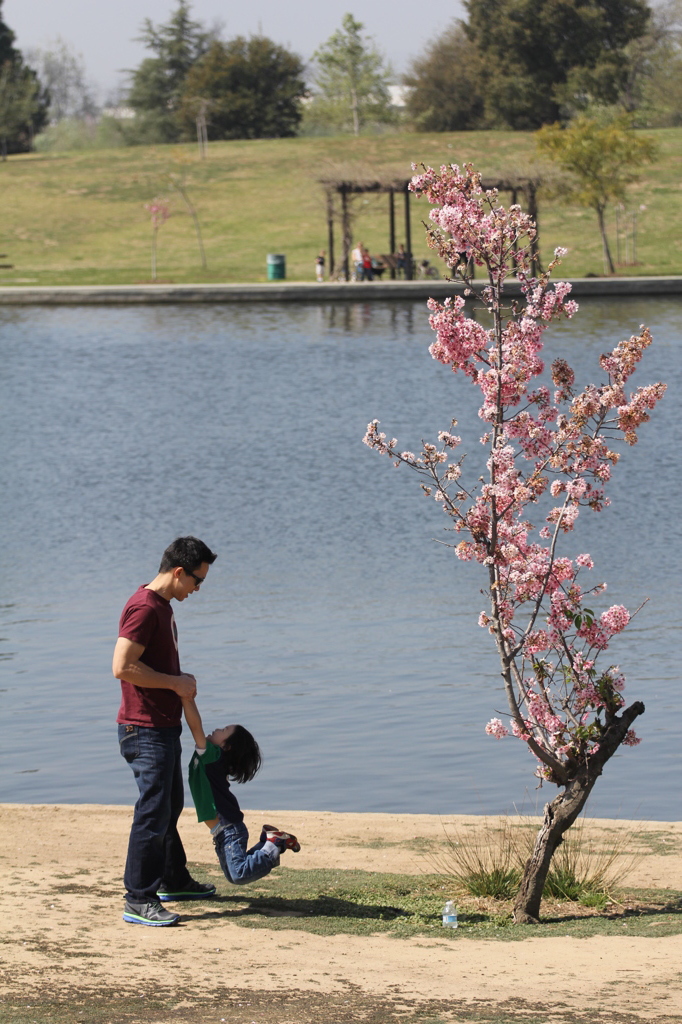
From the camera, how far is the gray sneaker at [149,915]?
5.88m

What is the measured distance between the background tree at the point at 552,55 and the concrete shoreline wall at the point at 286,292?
3735cm

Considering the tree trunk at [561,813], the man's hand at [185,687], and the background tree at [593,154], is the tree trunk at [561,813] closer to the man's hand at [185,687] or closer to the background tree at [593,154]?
the man's hand at [185,687]

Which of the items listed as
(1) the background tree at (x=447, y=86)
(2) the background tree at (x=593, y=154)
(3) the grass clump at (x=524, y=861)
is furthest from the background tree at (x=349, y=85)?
(3) the grass clump at (x=524, y=861)

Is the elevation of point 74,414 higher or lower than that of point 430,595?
higher

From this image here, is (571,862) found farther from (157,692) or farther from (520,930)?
(157,692)

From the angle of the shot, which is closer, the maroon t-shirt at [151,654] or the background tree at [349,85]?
the maroon t-shirt at [151,654]

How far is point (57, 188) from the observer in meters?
70.4

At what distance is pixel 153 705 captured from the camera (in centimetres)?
582

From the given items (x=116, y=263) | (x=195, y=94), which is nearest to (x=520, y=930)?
(x=116, y=263)

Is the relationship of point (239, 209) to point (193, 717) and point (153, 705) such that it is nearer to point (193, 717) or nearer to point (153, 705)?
point (193, 717)

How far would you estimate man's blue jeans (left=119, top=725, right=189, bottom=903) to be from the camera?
582 cm

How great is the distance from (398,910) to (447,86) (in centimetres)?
8696

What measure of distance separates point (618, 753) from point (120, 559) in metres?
7.45

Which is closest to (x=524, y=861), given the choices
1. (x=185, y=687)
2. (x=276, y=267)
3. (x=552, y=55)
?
(x=185, y=687)
